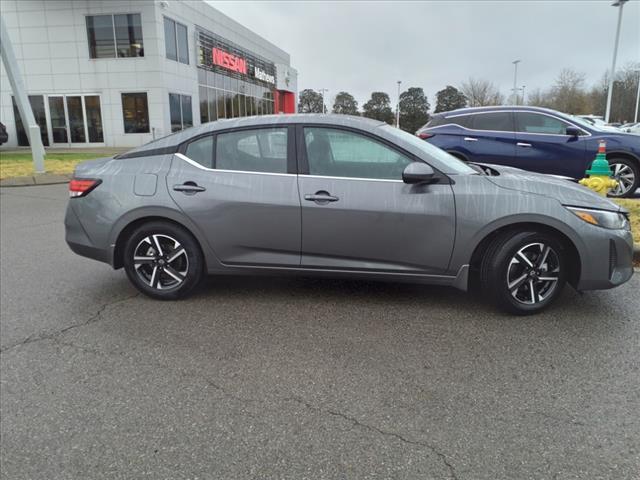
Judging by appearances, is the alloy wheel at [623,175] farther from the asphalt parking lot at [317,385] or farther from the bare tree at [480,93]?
the bare tree at [480,93]

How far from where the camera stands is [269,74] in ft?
147

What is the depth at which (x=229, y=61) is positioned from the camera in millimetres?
34938

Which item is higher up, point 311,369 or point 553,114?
point 553,114

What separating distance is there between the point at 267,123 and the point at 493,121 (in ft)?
20.9

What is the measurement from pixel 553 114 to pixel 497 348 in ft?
22.8

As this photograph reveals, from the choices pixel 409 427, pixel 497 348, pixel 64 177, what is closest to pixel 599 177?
pixel 497 348

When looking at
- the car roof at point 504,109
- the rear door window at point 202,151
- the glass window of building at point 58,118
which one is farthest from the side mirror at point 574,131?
the glass window of building at point 58,118

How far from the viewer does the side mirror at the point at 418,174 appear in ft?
12.6

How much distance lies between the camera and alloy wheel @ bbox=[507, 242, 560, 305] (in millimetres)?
3859

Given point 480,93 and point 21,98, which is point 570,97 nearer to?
point 480,93

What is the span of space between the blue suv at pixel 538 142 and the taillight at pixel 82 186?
264 inches


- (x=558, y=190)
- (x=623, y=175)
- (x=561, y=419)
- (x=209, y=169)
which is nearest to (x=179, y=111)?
(x=623, y=175)

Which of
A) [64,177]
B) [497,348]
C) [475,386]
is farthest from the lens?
[64,177]

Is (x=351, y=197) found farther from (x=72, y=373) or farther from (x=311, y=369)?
(x=72, y=373)
